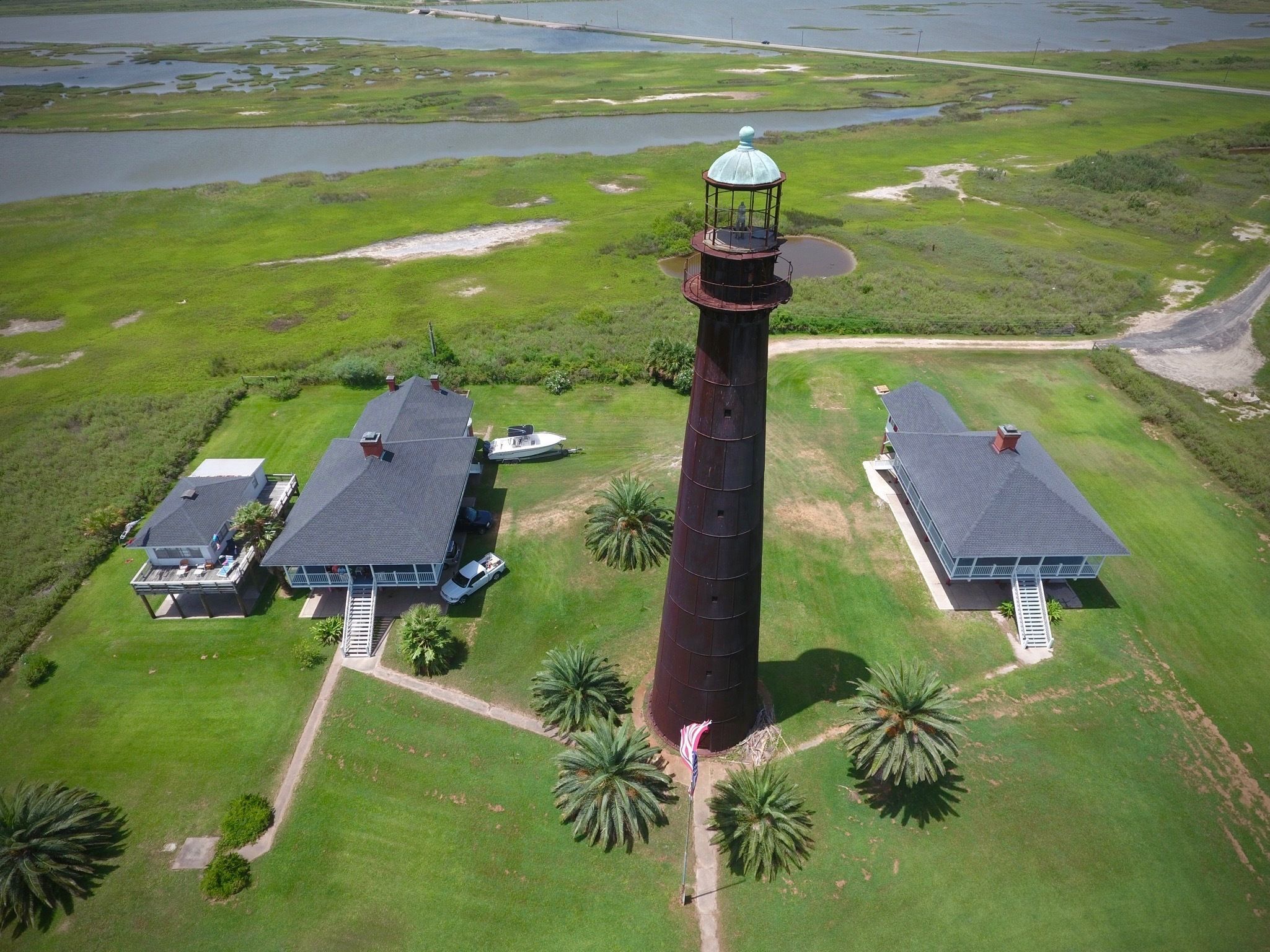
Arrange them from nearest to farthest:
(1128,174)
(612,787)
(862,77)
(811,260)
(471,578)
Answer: (612,787) < (471,578) < (811,260) < (1128,174) < (862,77)

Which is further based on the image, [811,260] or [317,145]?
[317,145]

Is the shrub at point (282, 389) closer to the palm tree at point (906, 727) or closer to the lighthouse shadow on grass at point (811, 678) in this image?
the lighthouse shadow on grass at point (811, 678)

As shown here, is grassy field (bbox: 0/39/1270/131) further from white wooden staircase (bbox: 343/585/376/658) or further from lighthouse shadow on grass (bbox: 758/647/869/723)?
lighthouse shadow on grass (bbox: 758/647/869/723)

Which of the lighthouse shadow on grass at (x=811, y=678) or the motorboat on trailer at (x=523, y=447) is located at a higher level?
the motorboat on trailer at (x=523, y=447)

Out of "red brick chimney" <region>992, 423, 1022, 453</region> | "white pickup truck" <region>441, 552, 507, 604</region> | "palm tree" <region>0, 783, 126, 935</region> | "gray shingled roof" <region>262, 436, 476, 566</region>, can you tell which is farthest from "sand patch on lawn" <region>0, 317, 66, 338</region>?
"red brick chimney" <region>992, 423, 1022, 453</region>

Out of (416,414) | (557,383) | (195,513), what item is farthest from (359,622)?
(557,383)

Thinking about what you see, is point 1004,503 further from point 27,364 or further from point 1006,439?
point 27,364

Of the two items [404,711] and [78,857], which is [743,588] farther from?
[78,857]

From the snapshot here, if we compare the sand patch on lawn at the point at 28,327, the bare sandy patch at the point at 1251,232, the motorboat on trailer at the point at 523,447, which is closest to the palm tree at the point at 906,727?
the motorboat on trailer at the point at 523,447
